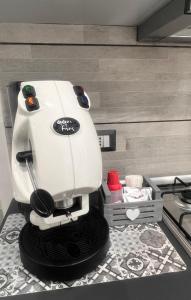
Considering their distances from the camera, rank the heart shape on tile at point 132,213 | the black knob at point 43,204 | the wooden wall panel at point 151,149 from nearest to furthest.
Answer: the black knob at point 43,204 → the heart shape on tile at point 132,213 → the wooden wall panel at point 151,149

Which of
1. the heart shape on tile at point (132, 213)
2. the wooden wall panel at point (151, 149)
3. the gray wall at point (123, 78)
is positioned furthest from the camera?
the wooden wall panel at point (151, 149)

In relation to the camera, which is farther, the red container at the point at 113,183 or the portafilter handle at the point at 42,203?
the red container at the point at 113,183

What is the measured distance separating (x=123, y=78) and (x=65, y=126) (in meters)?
0.47

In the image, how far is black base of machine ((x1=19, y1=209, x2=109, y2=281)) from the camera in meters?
0.47

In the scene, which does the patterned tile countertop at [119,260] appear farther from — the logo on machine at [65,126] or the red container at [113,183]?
the logo on machine at [65,126]

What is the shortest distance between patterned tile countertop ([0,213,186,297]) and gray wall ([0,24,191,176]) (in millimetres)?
334

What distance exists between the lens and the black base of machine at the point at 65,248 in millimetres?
468

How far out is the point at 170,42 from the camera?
2.63 ft

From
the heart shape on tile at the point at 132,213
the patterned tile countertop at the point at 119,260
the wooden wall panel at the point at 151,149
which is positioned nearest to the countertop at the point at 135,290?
the patterned tile countertop at the point at 119,260

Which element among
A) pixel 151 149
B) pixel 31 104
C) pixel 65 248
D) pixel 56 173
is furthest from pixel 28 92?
pixel 151 149

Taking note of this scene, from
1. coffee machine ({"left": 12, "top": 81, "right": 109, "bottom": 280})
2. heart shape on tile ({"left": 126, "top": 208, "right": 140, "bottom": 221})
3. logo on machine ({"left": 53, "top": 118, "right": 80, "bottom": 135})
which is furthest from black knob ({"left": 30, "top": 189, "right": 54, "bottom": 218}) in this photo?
heart shape on tile ({"left": 126, "top": 208, "right": 140, "bottom": 221})

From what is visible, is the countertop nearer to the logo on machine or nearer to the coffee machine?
the coffee machine

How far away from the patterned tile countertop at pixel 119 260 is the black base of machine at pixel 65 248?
0.07 feet

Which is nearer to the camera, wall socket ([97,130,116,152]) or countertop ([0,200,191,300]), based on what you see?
countertop ([0,200,191,300])
